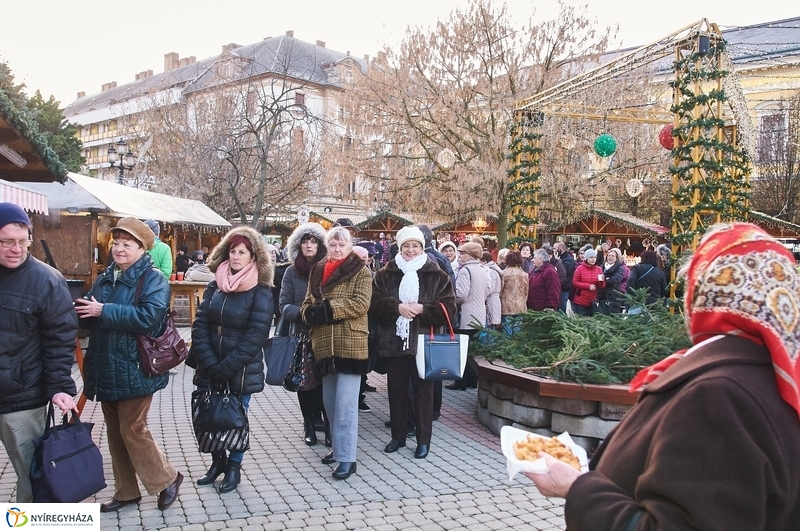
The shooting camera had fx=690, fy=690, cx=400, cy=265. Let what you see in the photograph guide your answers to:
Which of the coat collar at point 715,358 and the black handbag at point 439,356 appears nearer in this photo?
the coat collar at point 715,358

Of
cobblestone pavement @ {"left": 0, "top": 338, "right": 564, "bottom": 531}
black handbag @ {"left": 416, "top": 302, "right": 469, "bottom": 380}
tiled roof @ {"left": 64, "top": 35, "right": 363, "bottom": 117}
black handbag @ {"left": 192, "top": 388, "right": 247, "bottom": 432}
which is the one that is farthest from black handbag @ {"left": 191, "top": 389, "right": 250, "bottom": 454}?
tiled roof @ {"left": 64, "top": 35, "right": 363, "bottom": 117}

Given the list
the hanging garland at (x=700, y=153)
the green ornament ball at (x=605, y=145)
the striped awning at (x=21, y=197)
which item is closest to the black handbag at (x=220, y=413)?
the striped awning at (x=21, y=197)

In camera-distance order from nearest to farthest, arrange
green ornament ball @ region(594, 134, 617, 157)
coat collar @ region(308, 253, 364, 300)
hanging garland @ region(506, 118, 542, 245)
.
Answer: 1. coat collar @ region(308, 253, 364, 300)
2. green ornament ball @ region(594, 134, 617, 157)
3. hanging garland @ region(506, 118, 542, 245)

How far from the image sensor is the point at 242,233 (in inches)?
203

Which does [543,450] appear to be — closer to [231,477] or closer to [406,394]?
[231,477]

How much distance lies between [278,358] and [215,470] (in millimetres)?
974

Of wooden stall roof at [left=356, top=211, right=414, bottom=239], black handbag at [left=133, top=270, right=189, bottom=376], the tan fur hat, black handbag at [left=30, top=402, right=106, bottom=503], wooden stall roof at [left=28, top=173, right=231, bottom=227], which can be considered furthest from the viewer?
wooden stall roof at [left=356, top=211, right=414, bottom=239]

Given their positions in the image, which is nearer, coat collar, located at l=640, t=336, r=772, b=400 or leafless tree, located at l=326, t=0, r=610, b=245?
coat collar, located at l=640, t=336, r=772, b=400

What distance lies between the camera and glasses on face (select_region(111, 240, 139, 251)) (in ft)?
14.6

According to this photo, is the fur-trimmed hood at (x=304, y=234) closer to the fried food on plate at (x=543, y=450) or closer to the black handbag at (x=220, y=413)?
the black handbag at (x=220, y=413)

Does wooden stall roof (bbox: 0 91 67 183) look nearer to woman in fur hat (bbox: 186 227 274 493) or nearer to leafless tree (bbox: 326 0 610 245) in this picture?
woman in fur hat (bbox: 186 227 274 493)

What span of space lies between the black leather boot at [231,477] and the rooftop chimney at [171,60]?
254 ft

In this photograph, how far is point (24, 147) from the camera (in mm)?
8164

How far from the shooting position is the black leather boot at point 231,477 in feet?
16.3
